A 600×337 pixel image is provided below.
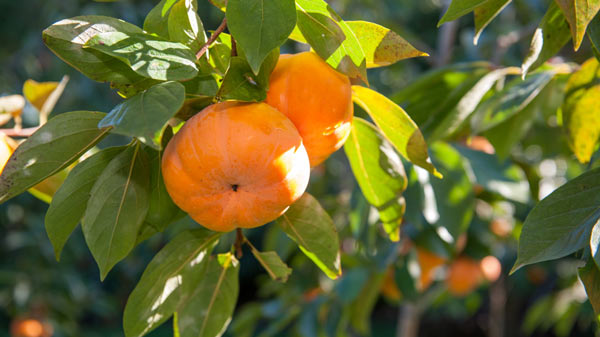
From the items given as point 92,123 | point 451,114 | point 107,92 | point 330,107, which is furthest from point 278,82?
point 107,92

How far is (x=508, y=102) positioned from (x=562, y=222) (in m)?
0.36

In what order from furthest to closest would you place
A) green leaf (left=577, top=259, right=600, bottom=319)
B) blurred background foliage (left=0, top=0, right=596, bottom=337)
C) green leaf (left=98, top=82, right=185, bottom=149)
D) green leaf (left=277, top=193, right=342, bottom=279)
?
blurred background foliage (left=0, top=0, right=596, bottom=337) < green leaf (left=277, top=193, right=342, bottom=279) < green leaf (left=577, top=259, right=600, bottom=319) < green leaf (left=98, top=82, right=185, bottom=149)

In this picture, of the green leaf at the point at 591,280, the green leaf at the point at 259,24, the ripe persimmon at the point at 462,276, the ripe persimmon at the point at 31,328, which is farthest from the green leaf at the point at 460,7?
the ripe persimmon at the point at 31,328

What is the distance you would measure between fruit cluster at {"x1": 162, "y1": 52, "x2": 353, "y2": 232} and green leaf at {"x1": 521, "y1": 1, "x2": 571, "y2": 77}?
24 cm

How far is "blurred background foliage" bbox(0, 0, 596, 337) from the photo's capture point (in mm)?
1361

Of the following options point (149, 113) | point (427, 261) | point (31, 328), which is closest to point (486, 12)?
point (149, 113)

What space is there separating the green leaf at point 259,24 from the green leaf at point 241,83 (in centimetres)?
4

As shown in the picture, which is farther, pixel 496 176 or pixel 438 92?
pixel 496 176

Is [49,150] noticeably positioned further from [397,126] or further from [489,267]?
[489,267]

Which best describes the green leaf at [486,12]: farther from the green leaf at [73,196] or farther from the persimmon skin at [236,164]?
the green leaf at [73,196]

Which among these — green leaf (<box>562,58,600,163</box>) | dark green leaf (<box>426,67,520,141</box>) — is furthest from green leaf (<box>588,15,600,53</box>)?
dark green leaf (<box>426,67,520,141</box>)

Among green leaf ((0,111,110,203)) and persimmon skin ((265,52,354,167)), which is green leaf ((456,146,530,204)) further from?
green leaf ((0,111,110,203))

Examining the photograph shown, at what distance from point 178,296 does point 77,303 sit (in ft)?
12.7

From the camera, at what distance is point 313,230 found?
69 centimetres
